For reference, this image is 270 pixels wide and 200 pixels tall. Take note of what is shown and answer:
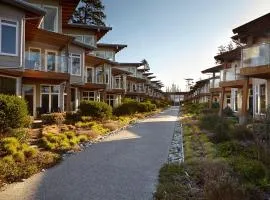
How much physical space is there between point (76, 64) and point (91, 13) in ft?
118

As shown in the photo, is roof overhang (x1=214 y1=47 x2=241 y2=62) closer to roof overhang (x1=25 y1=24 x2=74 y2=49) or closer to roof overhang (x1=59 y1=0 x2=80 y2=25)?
roof overhang (x1=59 y1=0 x2=80 y2=25)

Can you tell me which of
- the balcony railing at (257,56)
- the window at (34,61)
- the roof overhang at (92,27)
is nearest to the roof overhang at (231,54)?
the balcony railing at (257,56)

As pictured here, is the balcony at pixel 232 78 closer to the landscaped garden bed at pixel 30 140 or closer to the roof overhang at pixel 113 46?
the landscaped garden bed at pixel 30 140

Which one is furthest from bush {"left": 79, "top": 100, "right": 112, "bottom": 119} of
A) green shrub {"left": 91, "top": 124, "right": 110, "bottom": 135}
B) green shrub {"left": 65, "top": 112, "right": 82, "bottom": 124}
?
green shrub {"left": 91, "top": 124, "right": 110, "bottom": 135}

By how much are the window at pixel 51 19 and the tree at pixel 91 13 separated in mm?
35380

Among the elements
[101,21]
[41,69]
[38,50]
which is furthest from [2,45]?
[101,21]

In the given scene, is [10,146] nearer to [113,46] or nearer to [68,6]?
[68,6]

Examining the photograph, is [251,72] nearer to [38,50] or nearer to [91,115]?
[91,115]

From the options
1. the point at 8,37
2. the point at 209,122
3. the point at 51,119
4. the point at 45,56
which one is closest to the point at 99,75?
the point at 45,56

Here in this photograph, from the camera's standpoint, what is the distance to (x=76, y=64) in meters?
31.9

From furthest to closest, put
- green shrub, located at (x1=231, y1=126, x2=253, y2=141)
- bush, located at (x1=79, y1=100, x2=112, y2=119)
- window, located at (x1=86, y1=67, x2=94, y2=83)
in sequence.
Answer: window, located at (x1=86, y1=67, x2=94, y2=83) → bush, located at (x1=79, y1=100, x2=112, y2=119) → green shrub, located at (x1=231, y1=126, x2=253, y2=141)

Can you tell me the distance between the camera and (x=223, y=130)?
1689 centimetres

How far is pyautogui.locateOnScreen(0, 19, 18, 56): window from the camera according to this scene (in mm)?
20125

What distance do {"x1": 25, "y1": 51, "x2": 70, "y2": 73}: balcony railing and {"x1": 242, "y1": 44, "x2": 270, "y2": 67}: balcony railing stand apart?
12.1 m
